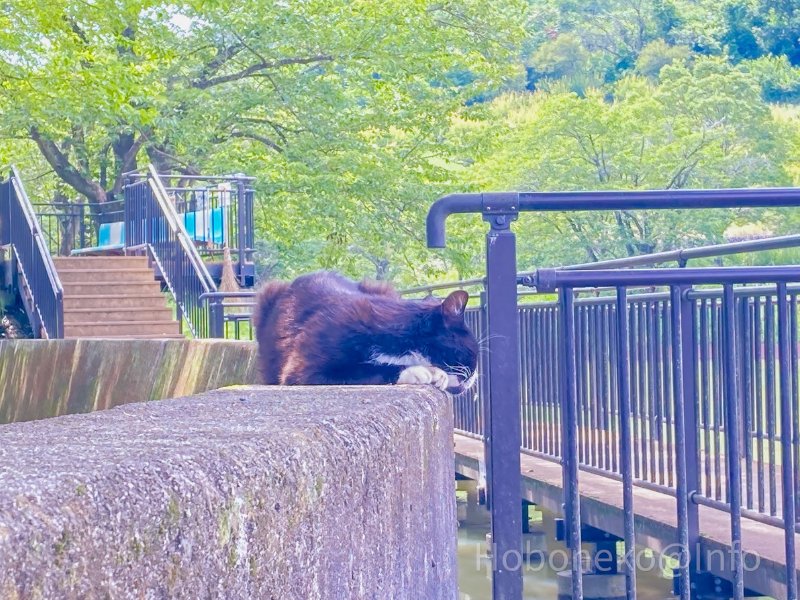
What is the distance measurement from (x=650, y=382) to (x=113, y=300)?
39.6 feet

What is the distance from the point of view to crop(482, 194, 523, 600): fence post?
2600 mm

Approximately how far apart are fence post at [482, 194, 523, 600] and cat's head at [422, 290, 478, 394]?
3.76 ft

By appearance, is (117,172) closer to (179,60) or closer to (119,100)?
(179,60)

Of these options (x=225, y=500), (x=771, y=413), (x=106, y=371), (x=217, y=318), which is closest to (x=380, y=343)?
(x=771, y=413)

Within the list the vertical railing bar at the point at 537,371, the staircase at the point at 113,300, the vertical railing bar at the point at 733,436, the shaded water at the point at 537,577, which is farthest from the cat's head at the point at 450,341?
the staircase at the point at 113,300

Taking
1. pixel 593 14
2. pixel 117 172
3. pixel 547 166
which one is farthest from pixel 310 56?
pixel 593 14

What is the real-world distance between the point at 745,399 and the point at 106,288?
14.4m

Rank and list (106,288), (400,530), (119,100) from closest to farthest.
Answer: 1. (400,530)
2. (119,100)
3. (106,288)

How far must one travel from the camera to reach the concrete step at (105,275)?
16.3 meters

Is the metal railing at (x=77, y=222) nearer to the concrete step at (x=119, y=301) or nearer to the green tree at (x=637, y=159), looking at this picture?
the concrete step at (x=119, y=301)

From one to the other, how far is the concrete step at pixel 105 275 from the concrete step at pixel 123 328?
113 centimetres

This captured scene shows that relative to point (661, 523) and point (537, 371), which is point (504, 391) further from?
point (537, 371)

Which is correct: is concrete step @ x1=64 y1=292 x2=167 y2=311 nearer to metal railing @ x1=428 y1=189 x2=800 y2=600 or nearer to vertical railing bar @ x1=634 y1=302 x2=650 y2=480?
metal railing @ x1=428 y1=189 x2=800 y2=600

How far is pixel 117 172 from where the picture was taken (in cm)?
2406
